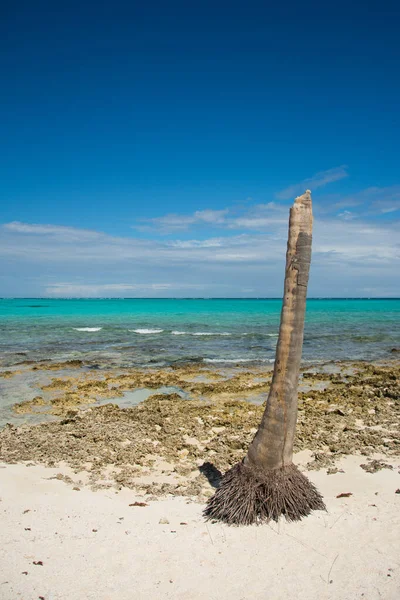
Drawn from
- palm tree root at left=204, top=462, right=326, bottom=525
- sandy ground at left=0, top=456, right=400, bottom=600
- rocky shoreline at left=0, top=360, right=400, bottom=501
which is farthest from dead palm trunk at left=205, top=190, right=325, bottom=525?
rocky shoreline at left=0, top=360, right=400, bottom=501

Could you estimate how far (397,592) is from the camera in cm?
424

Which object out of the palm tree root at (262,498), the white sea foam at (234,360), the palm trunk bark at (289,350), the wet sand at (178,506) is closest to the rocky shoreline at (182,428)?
the wet sand at (178,506)

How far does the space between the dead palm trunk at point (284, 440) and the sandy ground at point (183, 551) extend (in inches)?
9.1

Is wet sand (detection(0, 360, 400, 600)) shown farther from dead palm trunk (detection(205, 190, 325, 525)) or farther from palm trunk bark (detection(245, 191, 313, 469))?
palm trunk bark (detection(245, 191, 313, 469))

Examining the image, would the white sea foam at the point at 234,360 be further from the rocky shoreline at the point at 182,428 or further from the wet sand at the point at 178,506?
the wet sand at the point at 178,506

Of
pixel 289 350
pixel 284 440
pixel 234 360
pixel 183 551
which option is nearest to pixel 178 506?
pixel 183 551

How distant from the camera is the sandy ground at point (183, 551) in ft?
14.3

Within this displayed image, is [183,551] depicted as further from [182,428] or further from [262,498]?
[182,428]

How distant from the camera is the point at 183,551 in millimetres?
4984

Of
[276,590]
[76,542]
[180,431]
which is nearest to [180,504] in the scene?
[76,542]

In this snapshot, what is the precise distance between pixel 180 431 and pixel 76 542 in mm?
4521

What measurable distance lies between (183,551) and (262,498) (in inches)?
47.8

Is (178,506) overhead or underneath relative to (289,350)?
underneath

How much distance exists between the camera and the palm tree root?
5.50 metres
